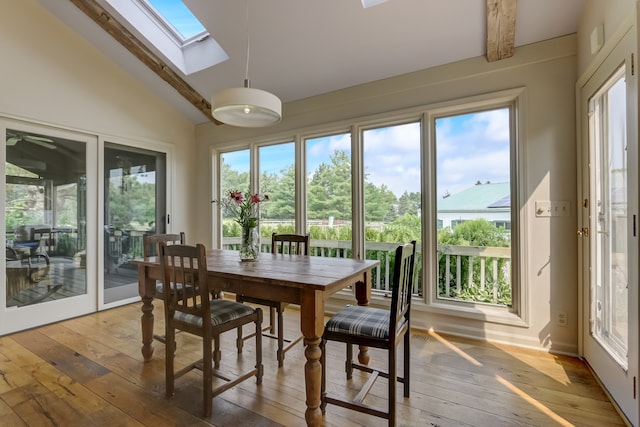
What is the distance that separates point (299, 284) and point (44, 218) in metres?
3.27

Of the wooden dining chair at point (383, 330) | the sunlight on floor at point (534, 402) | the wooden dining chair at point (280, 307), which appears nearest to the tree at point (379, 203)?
the wooden dining chair at point (280, 307)

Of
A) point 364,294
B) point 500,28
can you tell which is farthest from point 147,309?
point 500,28

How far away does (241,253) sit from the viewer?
7.97 feet

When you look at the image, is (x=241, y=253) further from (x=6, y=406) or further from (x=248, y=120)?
(x=6, y=406)

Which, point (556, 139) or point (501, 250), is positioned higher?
point (556, 139)

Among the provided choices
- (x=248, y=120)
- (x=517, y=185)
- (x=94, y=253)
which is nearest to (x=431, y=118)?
(x=517, y=185)

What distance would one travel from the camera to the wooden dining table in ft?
5.39

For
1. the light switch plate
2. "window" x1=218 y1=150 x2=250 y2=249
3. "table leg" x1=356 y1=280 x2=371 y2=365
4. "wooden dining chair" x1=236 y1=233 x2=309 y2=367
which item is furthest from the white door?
"window" x1=218 y1=150 x2=250 y2=249

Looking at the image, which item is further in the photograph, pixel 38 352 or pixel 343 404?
pixel 38 352

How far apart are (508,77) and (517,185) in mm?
943

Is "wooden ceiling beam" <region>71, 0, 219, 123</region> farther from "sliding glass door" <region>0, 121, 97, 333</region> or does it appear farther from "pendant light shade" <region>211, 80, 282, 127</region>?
"pendant light shade" <region>211, 80, 282, 127</region>

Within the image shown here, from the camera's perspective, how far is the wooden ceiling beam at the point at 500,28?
7.68 feet

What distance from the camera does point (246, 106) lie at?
2.04 meters

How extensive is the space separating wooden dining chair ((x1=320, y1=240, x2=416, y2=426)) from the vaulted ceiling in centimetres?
198
